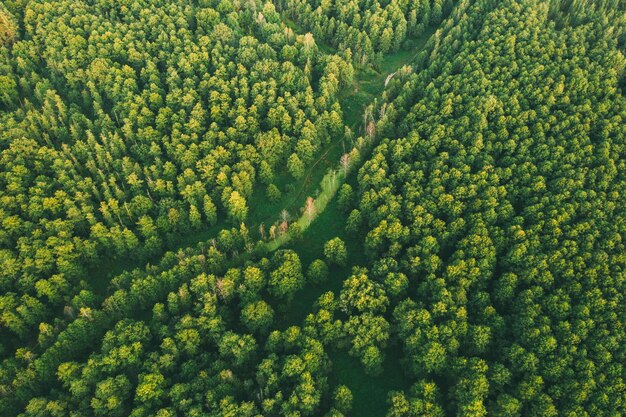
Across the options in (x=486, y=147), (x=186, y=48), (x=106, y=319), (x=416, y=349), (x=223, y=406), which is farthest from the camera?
(x=186, y=48)

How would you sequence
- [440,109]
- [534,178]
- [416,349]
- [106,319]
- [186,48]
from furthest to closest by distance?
[186,48] < [440,109] < [534,178] < [106,319] < [416,349]

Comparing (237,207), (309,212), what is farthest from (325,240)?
(237,207)

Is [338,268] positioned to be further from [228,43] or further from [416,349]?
[228,43]

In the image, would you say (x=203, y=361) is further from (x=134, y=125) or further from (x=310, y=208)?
(x=134, y=125)

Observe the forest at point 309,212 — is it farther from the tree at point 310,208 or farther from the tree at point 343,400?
the tree at point 310,208

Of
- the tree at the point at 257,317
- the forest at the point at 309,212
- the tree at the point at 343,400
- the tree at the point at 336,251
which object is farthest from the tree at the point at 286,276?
the tree at the point at 343,400

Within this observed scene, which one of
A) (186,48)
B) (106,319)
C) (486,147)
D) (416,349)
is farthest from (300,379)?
(186,48)
